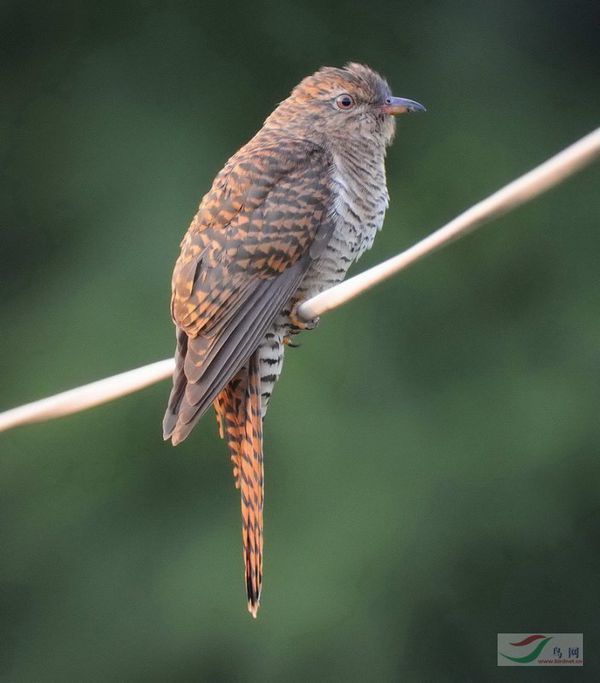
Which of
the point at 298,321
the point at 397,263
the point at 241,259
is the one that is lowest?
the point at 397,263

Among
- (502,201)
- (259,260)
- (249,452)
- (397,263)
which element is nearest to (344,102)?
(259,260)

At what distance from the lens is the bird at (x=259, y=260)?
8.05 ft

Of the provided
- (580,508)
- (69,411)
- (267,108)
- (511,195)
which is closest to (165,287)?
(267,108)

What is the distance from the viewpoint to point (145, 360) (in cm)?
445

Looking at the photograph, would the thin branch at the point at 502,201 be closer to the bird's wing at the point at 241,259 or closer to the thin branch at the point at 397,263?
the thin branch at the point at 397,263

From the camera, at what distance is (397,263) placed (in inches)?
66.3

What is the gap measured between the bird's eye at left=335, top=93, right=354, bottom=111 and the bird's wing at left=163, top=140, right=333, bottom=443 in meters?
0.22

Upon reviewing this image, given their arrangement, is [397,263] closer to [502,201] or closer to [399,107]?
[502,201]

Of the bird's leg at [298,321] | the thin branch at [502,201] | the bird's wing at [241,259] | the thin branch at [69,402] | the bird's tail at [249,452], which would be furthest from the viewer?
the bird's leg at [298,321]

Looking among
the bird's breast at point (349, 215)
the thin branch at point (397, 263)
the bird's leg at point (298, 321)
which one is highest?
the bird's breast at point (349, 215)

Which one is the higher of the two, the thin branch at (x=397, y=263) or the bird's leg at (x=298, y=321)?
the bird's leg at (x=298, y=321)

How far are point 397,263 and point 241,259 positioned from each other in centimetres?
96

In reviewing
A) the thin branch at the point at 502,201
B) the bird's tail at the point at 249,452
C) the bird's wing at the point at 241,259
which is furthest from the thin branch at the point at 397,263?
the bird's tail at the point at 249,452

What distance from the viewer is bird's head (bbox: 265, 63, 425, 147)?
3.02 m
